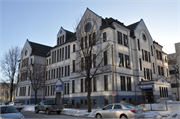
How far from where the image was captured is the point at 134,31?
3319cm

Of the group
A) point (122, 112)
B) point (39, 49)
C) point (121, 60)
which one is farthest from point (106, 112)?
point (39, 49)

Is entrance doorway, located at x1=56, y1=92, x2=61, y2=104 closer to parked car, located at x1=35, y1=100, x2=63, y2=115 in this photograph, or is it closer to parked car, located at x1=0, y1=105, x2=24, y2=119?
parked car, located at x1=35, y1=100, x2=63, y2=115

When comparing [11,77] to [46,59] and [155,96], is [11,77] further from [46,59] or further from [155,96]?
[155,96]

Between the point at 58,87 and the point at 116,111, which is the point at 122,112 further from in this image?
the point at 58,87

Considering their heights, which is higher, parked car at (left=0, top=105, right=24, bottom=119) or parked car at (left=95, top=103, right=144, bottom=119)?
parked car at (left=0, top=105, right=24, bottom=119)

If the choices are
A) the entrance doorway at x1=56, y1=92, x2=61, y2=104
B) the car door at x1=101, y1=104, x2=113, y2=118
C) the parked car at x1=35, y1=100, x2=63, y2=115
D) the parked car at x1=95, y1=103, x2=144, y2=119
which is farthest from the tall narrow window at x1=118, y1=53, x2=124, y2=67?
the entrance doorway at x1=56, y1=92, x2=61, y2=104

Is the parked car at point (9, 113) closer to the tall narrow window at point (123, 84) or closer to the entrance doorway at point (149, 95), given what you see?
the tall narrow window at point (123, 84)

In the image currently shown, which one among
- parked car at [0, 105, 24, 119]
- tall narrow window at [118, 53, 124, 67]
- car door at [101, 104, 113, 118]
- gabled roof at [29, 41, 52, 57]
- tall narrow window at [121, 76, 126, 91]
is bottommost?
car door at [101, 104, 113, 118]

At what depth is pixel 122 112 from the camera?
12430 millimetres

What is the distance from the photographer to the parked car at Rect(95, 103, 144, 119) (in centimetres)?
1198

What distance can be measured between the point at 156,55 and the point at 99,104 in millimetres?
21895

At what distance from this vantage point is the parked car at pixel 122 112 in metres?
12.0

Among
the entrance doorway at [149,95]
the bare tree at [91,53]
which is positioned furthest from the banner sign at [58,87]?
A: the entrance doorway at [149,95]

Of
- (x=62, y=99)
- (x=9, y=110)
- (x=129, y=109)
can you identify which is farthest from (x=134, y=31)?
(x=9, y=110)
